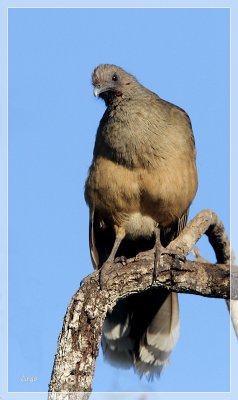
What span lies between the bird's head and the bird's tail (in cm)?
198

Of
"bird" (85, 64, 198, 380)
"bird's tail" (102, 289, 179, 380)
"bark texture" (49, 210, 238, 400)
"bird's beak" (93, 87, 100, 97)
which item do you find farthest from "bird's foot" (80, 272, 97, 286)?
"bird's beak" (93, 87, 100, 97)

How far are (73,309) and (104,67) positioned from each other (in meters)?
2.96

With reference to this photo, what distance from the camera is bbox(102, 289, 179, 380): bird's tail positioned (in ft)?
21.6

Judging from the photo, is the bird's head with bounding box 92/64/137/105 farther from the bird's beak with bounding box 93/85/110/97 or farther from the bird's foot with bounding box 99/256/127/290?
the bird's foot with bounding box 99/256/127/290

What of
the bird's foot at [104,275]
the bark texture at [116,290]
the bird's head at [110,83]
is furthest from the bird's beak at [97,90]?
the bird's foot at [104,275]

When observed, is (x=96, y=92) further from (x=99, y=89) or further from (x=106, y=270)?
(x=106, y=270)

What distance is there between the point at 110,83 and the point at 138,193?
49.2 inches

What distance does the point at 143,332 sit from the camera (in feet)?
22.4

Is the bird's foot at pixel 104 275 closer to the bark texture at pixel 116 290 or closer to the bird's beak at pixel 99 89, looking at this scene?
the bark texture at pixel 116 290

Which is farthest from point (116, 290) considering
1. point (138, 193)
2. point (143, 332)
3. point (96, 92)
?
point (96, 92)

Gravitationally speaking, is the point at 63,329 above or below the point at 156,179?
below

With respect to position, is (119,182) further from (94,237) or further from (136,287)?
(136,287)

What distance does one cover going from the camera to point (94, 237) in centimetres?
682

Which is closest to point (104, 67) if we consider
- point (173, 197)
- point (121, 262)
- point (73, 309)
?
point (173, 197)
